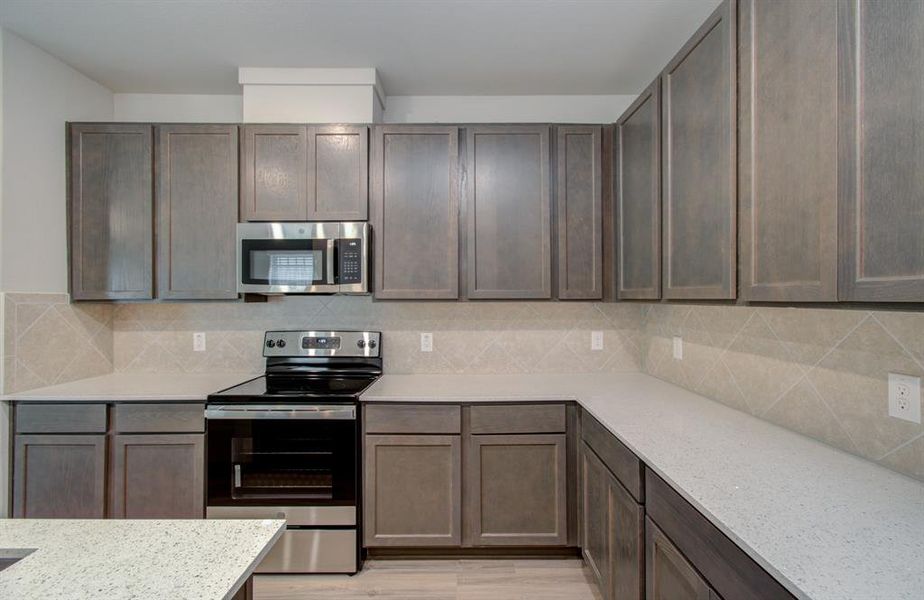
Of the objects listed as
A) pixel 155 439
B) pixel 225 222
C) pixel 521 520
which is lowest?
pixel 521 520

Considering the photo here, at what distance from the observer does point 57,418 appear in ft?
6.86

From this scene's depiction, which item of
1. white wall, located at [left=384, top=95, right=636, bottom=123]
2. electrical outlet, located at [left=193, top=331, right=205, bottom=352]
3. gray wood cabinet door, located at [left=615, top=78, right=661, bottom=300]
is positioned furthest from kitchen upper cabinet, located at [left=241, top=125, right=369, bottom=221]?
gray wood cabinet door, located at [left=615, top=78, right=661, bottom=300]

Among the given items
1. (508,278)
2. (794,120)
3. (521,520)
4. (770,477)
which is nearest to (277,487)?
(521,520)

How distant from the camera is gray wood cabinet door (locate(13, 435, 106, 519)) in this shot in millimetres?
2084

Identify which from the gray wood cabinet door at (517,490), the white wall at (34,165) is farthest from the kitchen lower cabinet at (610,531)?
the white wall at (34,165)

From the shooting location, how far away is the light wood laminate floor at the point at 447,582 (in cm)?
197

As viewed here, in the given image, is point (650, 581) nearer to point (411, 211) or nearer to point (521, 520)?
point (521, 520)

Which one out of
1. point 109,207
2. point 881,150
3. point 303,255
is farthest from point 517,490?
point 109,207

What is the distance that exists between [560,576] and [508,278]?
4.92 feet

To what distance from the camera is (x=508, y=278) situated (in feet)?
7.79

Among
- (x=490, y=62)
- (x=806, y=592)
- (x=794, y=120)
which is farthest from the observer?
(x=490, y=62)

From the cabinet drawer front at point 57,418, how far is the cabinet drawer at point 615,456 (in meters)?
2.32

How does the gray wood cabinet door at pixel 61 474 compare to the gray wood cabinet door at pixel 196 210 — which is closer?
the gray wood cabinet door at pixel 61 474

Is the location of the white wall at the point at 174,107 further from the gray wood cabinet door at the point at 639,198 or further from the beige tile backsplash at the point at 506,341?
the gray wood cabinet door at the point at 639,198
